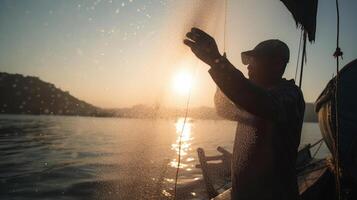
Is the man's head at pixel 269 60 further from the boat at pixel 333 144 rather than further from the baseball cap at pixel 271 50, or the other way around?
the boat at pixel 333 144

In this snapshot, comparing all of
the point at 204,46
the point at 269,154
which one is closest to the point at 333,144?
the point at 269,154

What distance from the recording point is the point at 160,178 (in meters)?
18.2

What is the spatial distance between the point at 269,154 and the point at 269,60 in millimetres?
808

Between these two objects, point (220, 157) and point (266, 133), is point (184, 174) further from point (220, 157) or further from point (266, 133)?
point (266, 133)

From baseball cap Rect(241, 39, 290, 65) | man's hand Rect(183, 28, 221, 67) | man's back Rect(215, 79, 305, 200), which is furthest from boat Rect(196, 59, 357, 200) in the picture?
man's hand Rect(183, 28, 221, 67)

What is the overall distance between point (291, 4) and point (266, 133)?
75.3 inches

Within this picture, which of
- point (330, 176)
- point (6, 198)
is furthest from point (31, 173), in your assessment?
point (330, 176)

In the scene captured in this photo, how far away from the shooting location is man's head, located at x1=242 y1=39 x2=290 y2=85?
2443 mm

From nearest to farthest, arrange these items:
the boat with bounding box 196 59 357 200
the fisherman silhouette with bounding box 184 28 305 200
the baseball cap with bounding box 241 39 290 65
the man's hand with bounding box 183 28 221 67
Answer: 1. the man's hand with bounding box 183 28 221 67
2. the fisherman silhouette with bounding box 184 28 305 200
3. the baseball cap with bounding box 241 39 290 65
4. the boat with bounding box 196 59 357 200

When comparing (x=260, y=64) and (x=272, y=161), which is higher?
(x=260, y=64)

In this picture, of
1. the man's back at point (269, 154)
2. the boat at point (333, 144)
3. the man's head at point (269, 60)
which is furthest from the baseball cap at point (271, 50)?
the boat at point (333, 144)

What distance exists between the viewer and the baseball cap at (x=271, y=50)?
7.99 ft

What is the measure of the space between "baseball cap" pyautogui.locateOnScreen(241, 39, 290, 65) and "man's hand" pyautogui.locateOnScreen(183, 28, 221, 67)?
0.93 m

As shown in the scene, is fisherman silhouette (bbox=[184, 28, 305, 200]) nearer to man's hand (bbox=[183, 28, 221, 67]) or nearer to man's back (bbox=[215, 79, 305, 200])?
man's back (bbox=[215, 79, 305, 200])
